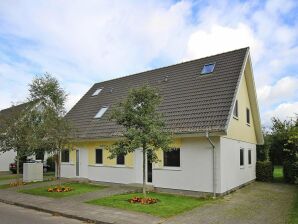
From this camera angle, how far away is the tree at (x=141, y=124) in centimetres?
1381

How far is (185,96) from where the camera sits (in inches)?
758

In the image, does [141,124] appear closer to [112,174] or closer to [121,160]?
[121,160]

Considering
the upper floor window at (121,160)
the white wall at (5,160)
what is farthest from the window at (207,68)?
the white wall at (5,160)

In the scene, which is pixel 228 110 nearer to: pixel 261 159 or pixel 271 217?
pixel 271 217

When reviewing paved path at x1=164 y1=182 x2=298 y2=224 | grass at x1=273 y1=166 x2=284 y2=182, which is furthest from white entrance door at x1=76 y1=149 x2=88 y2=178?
grass at x1=273 y1=166 x2=284 y2=182

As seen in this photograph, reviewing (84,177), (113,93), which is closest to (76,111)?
(113,93)

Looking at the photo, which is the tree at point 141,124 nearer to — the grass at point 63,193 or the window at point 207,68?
the grass at point 63,193

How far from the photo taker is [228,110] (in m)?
16.0

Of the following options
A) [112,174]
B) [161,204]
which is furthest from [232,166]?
[112,174]

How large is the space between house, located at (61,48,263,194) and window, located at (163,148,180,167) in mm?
50

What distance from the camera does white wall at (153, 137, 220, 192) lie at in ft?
52.3

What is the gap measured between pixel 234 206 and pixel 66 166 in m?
14.0

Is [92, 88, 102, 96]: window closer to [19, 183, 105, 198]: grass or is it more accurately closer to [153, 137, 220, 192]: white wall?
[19, 183, 105, 198]: grass

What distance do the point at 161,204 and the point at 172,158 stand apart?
415 centimetres
